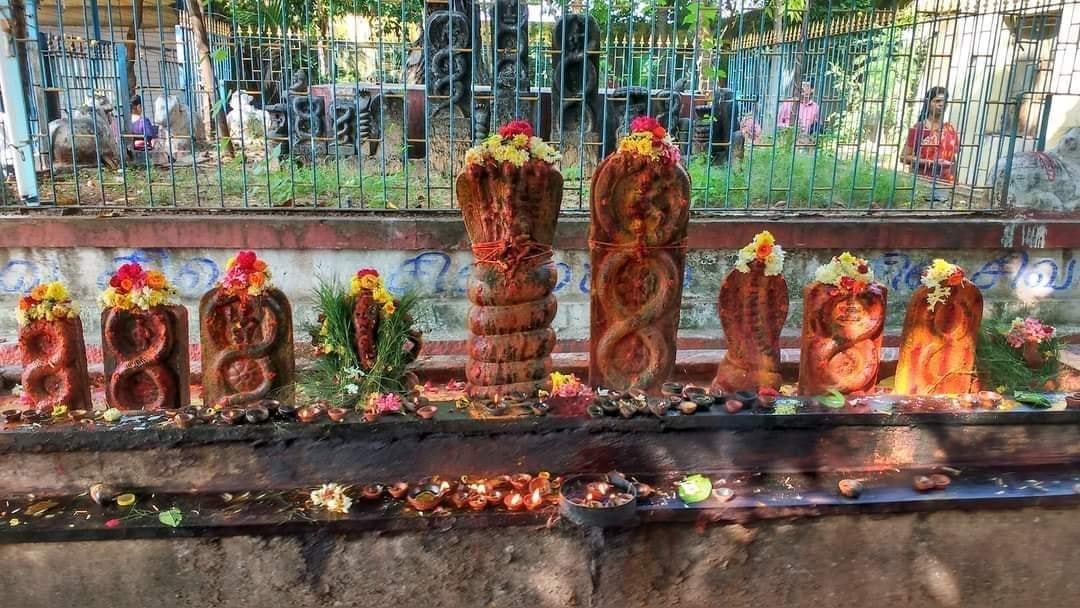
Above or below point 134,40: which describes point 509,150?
below

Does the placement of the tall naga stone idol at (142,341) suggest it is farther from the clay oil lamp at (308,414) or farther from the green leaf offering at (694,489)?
the green leaf offering at (694,489)

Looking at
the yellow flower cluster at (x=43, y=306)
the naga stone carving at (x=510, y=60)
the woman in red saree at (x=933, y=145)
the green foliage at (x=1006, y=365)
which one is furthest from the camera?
the woman in red saree at (x=933, y=145)

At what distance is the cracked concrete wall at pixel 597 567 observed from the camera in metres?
2.65

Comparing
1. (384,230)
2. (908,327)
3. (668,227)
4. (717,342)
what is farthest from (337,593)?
(717,342)

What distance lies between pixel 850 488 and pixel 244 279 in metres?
2.52

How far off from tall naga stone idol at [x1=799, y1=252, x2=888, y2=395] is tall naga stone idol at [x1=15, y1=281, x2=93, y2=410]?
10.5 feet

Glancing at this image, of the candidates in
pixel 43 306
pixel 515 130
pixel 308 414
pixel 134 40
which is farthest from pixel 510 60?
pixel 308 414

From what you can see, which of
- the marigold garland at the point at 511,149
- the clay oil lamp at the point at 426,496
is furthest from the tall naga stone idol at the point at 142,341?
the marigold garland at the point at 511,149

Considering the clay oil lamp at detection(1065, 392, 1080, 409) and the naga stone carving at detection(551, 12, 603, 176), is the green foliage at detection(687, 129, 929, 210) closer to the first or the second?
the naga stone carving at detection(551, 12, 603, 176)

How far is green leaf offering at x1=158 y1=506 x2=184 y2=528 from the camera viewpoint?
2633mm

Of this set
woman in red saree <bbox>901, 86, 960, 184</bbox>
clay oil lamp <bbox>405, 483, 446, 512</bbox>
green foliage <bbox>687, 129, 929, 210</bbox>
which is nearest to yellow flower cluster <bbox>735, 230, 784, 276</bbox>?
clay oil lamp <bbox>405, 483, 446, 512</bbox>

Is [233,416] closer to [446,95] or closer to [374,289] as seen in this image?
[374,289]

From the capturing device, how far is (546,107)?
29.0 feet

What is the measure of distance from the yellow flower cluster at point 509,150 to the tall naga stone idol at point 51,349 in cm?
179
